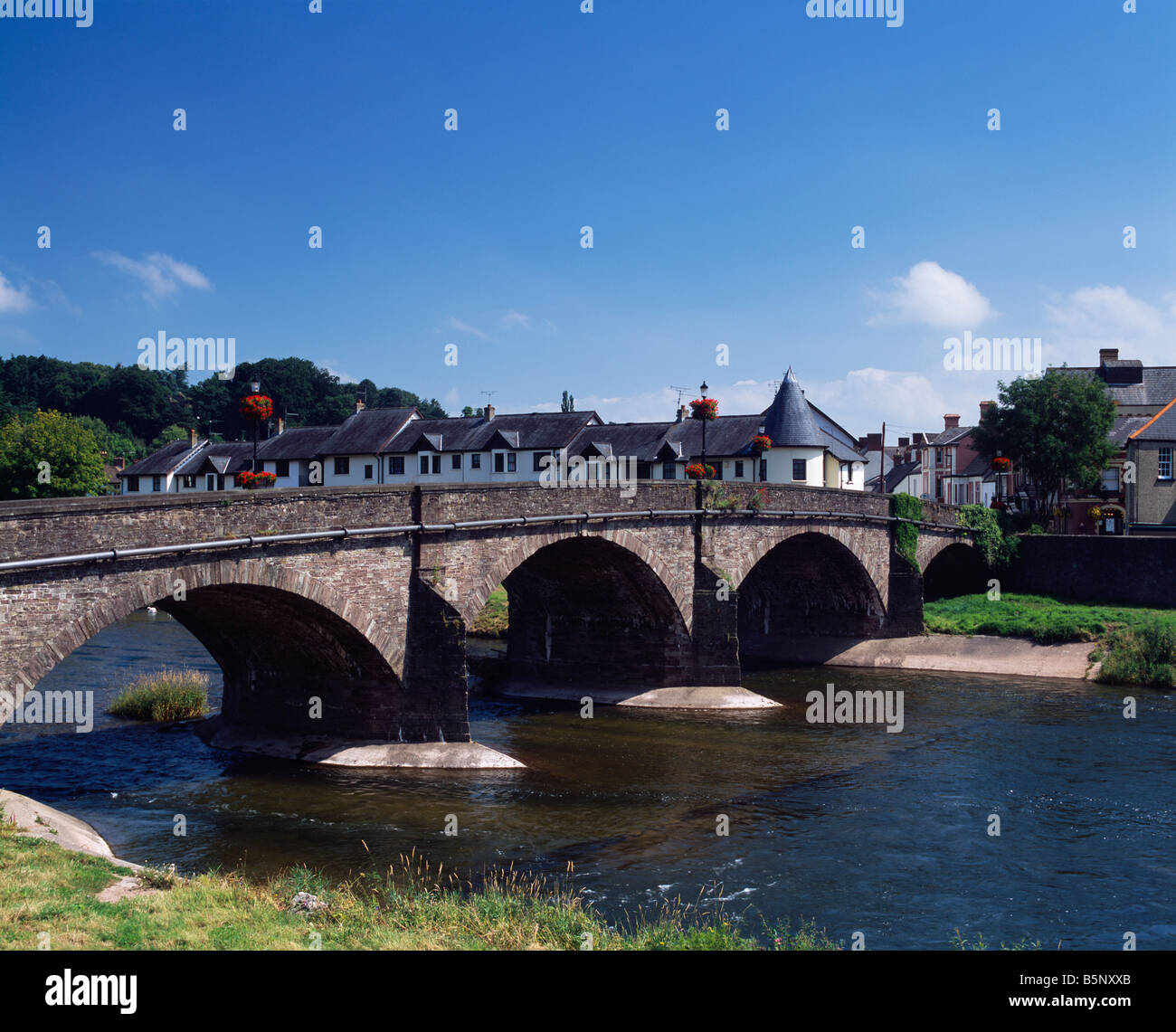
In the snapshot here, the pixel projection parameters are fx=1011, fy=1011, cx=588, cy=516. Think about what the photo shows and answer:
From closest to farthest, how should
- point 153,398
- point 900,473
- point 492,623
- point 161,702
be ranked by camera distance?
point 161,702
point 492,623
point 900,473
point 153,398

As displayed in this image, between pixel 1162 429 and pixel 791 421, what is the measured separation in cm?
2155

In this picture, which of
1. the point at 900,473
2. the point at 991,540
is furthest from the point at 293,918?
the point at 900,473

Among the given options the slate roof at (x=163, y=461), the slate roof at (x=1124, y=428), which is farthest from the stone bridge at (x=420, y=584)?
the slate roof at (x=163, y=461)

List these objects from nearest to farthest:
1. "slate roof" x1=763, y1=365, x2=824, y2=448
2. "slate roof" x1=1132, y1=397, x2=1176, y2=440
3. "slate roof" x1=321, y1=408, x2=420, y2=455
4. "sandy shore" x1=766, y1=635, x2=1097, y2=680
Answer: "sandy shore" x1=766, y1=635, x2=1097, y2=680 < "slate roof" x1=1132, y1=397, x2=1176, y2=440 < "slate roof" x1=763, y1=365, x2=824, y2=448 < "slate roof" x1=321, y1=408, x2=420, y2=455

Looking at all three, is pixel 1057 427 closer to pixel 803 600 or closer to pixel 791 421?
pixel 791 421

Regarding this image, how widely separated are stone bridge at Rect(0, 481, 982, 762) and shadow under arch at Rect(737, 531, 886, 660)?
112 mm

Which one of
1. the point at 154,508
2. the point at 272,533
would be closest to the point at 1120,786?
the point at 272,533

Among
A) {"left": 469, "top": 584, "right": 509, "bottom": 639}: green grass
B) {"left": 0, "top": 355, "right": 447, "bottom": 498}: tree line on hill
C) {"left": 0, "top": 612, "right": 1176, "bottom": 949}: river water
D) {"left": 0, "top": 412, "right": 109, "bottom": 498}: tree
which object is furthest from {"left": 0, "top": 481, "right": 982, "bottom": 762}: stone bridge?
{"left": 0, "top": 355, "right": 447, "bottom": 498}: tree line on hill

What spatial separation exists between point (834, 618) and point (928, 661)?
196 inches

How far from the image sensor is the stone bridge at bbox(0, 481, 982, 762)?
1866cm

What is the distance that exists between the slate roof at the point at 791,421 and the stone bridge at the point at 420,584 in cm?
2081

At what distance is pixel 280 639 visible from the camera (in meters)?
25.8

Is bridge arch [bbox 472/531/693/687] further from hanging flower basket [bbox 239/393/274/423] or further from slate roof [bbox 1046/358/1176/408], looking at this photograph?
slate roof [bbox 1046/358/1176/408]
